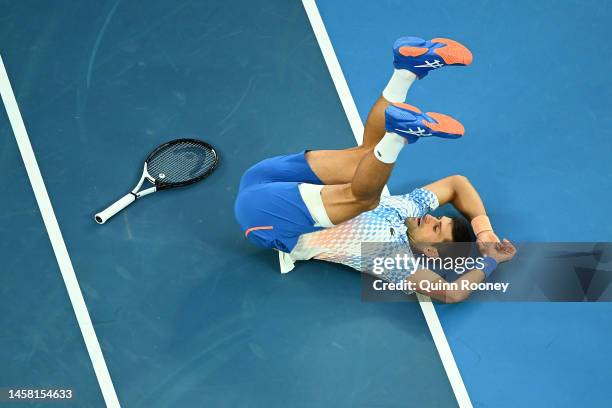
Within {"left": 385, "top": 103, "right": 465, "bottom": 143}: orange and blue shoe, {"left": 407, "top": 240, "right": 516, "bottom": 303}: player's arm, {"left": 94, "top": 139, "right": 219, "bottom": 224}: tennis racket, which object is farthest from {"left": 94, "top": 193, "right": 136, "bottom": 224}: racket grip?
{"left": 385, "top": 103, "right": 465, "bottom": 143}: orange and blue shoe

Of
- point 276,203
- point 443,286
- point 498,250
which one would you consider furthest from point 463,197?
point 276,203

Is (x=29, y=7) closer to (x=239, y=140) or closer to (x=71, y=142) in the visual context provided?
(x=71, y=142)

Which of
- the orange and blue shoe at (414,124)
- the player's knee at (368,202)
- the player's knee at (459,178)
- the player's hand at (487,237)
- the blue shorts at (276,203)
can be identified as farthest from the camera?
the player's knee at (459,178)

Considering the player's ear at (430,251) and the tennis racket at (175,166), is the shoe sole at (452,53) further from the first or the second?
the tennis racket at (175,166)

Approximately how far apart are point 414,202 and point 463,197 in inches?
13.1

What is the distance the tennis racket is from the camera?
6211 mm

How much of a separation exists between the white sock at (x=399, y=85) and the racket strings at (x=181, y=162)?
138 cm

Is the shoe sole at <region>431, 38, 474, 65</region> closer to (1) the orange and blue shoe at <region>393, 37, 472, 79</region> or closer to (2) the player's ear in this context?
(1) the orange and blue shoe at <region>393, 37, 472, 79</region>

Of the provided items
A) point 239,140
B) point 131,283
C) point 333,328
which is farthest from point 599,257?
point 131,283

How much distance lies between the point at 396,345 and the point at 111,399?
1.69m

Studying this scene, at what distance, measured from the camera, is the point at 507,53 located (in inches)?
270

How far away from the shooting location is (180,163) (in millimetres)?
6363

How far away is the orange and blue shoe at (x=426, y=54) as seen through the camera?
214 inches

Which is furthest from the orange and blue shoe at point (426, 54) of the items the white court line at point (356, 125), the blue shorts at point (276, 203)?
the white court line at point (356, 125)
